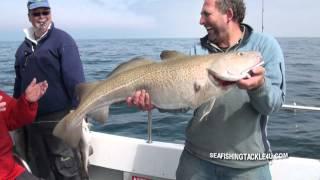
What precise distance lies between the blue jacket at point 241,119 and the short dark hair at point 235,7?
0.32 feet

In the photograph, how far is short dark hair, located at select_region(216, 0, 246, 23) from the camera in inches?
131

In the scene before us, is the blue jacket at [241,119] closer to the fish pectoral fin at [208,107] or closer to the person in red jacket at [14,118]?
the fish pectoral fin at [208,107]

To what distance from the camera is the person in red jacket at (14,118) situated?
3.96m

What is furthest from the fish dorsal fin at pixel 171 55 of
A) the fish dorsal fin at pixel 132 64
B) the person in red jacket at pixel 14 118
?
the person in red jacket at pixel 14 118

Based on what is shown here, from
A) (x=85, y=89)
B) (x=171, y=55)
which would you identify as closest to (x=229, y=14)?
(x=171, y=55)

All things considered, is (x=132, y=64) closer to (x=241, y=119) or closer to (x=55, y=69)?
(x=241, y=119)

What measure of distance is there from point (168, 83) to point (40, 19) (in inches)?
98.9

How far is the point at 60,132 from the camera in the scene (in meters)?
3.67

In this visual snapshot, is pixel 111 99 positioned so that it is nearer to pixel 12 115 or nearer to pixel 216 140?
pixel 216 140

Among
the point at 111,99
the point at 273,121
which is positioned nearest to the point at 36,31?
the point at 111,99

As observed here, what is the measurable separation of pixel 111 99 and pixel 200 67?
0.77 meters

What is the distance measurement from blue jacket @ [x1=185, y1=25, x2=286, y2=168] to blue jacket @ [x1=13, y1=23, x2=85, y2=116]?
2.00 meters

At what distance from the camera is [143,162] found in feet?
16.1

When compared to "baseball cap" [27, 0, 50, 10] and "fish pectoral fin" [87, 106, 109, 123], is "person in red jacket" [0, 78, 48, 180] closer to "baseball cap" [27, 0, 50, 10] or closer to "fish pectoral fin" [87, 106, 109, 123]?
"fish pectoral fin" [87, 106, 109, 123]
